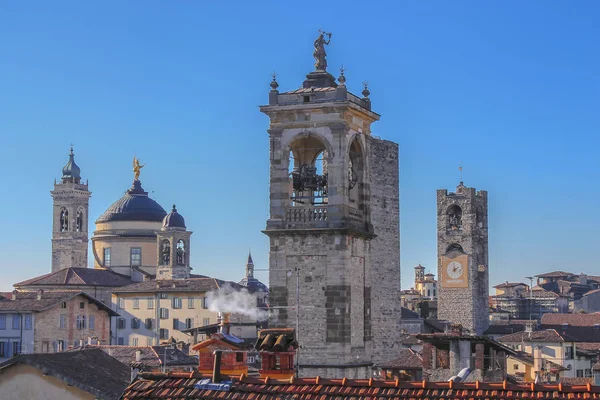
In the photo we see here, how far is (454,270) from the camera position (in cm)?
12769

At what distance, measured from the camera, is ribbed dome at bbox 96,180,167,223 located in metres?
129

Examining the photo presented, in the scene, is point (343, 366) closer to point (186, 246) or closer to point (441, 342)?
point (441, 342)

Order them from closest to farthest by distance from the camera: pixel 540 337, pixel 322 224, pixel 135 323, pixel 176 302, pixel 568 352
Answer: pixel 322 224
pixel 568 352
pixel 540 337
pixel 176 302
pixel 135 323

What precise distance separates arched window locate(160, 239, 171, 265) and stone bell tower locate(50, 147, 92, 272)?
81.3 ft

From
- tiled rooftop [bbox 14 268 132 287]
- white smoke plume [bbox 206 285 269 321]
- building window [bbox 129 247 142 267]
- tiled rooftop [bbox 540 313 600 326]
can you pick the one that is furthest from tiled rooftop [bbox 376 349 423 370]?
building window [bbox 129 247 142 267]

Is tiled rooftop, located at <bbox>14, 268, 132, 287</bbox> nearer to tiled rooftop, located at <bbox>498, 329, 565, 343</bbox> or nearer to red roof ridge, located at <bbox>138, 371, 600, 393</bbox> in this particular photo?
tiled rooftop, located at <bbox>498, 329, 565, 343</bbox>

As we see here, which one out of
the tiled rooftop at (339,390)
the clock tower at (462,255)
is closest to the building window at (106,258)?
the clock tower at (462,255)

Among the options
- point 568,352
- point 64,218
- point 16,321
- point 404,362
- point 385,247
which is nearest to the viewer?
point 404,362

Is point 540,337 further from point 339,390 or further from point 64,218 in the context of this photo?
point 64,218

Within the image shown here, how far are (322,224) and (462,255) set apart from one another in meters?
91.2

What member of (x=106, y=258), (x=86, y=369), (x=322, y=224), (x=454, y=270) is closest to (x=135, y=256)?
(x=106, y=258)

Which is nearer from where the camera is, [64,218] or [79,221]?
[79,221]

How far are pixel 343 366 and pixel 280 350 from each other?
12853 mm

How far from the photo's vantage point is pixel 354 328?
37.4 m
